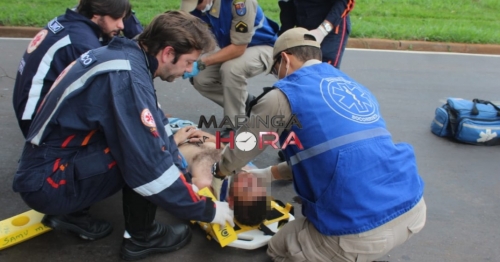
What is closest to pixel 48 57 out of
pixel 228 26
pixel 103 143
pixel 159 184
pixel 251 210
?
pixel 103 143

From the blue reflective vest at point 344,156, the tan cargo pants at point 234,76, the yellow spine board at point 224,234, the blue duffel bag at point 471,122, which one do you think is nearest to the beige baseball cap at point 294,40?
the blue reflective vest at point 344,156

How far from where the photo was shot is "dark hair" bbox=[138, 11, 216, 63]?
91.6 inches

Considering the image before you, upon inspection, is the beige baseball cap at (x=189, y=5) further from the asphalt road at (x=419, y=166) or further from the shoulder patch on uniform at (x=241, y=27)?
the asphalt road at (x=419, y=166)

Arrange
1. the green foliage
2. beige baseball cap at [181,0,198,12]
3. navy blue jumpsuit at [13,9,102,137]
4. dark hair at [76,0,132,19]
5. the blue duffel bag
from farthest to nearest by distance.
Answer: the green foliage, the blue duffel bag, beige baseball cap at [181,0,198,12], dark hair at [76,0,132,19], navy blue jumpsuit at [13,9,102,137]

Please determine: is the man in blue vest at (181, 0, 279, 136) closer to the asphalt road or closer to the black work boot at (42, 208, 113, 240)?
the asphalt road

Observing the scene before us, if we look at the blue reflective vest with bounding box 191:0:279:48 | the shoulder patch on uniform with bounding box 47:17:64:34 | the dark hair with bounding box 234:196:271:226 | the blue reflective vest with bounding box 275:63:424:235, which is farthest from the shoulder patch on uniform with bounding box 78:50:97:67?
the blue reflective vest with bounding box 191:0:279:48

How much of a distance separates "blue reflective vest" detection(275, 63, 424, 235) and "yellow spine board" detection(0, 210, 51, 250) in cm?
165

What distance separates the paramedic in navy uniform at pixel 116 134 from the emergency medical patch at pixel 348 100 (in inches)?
27.0

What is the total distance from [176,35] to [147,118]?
46cm

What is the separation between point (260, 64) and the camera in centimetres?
427

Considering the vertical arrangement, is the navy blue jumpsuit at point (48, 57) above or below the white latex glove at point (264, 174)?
above

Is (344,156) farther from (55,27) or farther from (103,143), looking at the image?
(55,27)

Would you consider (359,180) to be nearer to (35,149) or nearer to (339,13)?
(35,149)

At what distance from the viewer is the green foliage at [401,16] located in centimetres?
812
